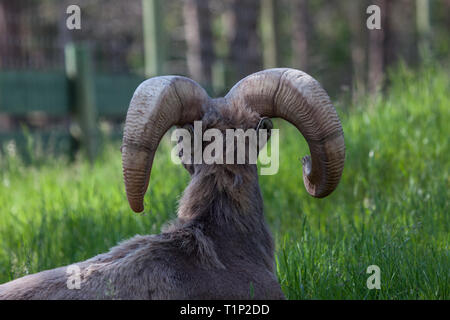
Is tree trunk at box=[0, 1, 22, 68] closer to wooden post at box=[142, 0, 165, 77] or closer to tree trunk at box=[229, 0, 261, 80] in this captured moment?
wooden post at box=[142, 0, 165, 77]

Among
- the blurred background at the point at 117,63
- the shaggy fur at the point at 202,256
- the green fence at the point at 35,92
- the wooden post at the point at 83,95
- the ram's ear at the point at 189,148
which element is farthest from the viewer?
the wooden post at the point at 83,95

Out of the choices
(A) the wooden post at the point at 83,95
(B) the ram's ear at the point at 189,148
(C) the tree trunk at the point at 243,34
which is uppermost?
(C) the tree trunk at the point at 243,34

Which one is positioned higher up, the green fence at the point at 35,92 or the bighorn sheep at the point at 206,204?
the green fence at the point at 35,92

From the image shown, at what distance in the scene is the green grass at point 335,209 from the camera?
13.1ft

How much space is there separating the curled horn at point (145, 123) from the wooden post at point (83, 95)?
7.20 metres

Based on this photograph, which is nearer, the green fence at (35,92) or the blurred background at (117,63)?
the green fence at (35,92)

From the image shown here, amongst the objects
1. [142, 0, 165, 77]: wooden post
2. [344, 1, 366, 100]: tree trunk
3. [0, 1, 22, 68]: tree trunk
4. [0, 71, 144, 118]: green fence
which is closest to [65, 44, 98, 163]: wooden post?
[0, 71, 144, 118]: green fence

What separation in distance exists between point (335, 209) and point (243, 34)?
10089 millimetres

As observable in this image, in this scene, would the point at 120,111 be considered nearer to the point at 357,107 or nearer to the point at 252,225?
the point at 357,107

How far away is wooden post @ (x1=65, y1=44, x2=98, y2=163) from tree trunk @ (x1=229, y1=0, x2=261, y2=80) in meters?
5.00

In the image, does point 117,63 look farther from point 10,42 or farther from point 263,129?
point 263,129

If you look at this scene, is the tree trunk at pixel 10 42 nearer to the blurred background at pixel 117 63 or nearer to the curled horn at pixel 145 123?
the blurred background at pixel 117 63

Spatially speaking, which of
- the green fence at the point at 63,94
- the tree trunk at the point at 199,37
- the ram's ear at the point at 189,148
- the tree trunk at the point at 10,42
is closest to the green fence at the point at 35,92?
the green fence at the point at 63,94

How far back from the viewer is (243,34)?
15227 mm
